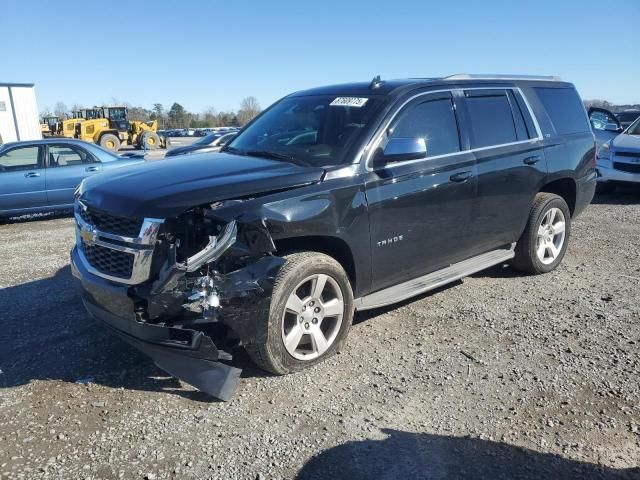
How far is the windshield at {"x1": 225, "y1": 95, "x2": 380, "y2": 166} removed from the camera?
13.4ft

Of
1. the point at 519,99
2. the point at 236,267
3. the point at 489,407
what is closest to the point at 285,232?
the point at 236,267

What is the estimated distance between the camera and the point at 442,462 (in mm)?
2779


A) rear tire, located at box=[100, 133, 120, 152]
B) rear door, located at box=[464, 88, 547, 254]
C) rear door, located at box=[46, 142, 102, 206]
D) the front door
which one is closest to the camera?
the front door

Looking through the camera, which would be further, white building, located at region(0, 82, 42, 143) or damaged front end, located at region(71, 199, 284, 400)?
white building, located at region(0, 82, 42, 143)

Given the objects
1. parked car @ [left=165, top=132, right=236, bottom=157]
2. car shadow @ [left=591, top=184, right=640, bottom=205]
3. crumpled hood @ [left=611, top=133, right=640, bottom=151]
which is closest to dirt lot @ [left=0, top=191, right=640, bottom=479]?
parked car @ [left=165, top=132, right=236, bottom=157]

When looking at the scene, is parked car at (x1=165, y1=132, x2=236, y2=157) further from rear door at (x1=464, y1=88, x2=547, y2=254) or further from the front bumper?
rear door at (x1=464, y1=88, x2=547, y2=254)

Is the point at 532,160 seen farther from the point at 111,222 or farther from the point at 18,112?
the point at 18,112

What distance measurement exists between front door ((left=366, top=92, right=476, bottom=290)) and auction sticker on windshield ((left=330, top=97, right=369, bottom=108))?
1.16ft

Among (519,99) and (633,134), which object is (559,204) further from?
(633,134)

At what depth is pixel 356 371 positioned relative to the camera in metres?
3.76

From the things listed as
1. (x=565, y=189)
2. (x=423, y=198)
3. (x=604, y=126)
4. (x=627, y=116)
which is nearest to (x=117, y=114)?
(x=627, y=116)

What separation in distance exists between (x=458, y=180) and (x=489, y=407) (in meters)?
2.01

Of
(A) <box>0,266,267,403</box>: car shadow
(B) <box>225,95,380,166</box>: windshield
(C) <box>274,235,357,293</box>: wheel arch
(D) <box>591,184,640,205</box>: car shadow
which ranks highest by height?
(B) <box>225,95,380,166</box>: windshield

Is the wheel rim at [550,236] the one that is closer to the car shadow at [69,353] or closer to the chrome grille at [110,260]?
the car shadow at [69,353]
